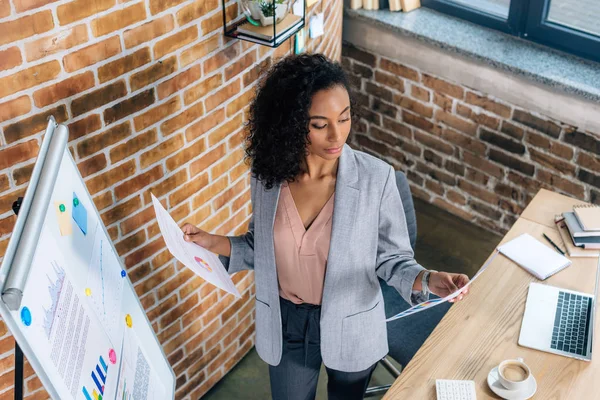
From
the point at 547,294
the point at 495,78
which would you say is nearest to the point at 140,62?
the point at 547,294

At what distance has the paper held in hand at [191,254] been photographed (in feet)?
6.34

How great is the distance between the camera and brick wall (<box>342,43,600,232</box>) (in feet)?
11.3

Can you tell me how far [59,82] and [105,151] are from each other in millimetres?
289

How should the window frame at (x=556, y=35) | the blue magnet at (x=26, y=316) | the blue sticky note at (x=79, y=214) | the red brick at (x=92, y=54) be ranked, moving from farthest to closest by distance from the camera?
the window frame at (x=556, y=35) < the red brick at (x=92, y=54) < the blue sticky note at (x=79, y=214) < the blue magnet at (x=26, y=316)

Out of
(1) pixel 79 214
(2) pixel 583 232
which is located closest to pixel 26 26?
(1) pixel 79 214

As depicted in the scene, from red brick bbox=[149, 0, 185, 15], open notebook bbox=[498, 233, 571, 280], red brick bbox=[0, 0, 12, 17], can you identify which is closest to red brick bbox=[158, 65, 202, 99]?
red brick bbox=[149, 0, 185, 15]

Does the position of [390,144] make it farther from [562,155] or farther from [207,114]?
[207,114]

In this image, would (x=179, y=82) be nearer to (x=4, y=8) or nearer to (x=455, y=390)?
(x=4, y=8)

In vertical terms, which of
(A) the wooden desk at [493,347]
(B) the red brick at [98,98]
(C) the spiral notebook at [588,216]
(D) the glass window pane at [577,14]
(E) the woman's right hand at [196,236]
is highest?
(B) the red brick at [98,98]

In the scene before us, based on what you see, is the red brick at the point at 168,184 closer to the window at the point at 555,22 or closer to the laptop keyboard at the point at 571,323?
the laptop keyboard at the point at 571,323

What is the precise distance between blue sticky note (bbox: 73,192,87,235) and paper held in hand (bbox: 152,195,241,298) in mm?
216

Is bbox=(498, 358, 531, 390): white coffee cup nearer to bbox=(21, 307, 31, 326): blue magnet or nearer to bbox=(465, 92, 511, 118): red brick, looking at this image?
bbox=(21, 307, 31, 326): blue magnet

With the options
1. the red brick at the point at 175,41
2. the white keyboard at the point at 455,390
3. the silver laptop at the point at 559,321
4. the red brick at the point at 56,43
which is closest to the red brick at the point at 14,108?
the red brick at the point at 56,43

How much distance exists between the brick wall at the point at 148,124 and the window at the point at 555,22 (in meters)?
1.15
